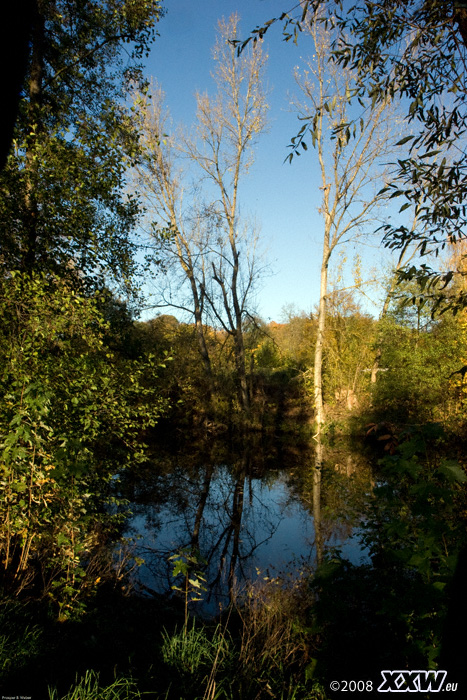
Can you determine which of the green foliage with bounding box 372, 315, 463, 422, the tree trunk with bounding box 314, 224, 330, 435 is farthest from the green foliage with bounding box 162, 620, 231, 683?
the tree trunk with bounding box 314, 224, 330, 435

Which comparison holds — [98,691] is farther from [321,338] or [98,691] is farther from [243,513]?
[321,338]

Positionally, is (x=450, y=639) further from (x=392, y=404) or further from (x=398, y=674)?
(x=392, y=404)

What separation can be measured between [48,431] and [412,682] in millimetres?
3676

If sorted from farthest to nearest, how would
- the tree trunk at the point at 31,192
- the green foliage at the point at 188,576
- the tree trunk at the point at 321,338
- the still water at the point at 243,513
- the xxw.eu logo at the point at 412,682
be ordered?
the tree trunk at the point at 321,338 → the still water at the point at 243,513 → the tree trunk at the point at 31,192 → the green foliage at the point at 188,576 → the xxw.eu logo at the point at 412,682

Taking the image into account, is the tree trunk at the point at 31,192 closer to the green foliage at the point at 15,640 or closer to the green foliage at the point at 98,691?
the green foliage at the point at 15,640

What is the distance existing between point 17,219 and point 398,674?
21.0 ft

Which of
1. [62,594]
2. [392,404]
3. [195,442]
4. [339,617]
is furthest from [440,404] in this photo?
[62,594]

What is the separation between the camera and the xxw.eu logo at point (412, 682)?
2.12 metres

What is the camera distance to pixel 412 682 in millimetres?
2516

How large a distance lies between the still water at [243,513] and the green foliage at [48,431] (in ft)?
4.12

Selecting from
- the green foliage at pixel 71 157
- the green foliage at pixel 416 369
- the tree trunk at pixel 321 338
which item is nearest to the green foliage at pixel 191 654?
the green foliage at pixel 71 157

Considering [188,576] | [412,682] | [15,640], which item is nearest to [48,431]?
[15,640]

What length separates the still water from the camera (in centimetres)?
584

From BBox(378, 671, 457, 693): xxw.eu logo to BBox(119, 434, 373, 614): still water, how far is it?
3.75 feet
